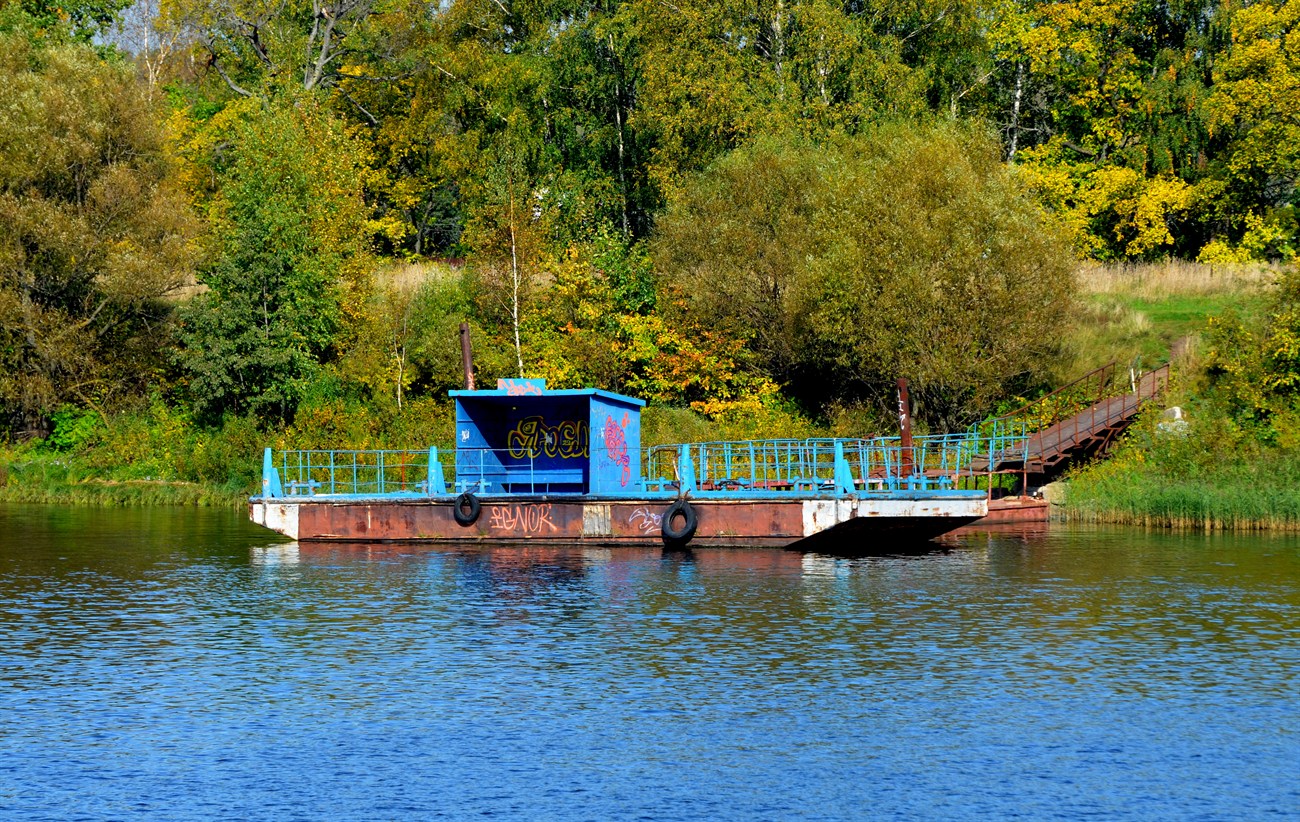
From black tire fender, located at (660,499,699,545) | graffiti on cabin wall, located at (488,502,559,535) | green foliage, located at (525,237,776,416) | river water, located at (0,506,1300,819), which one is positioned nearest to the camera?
river water, located at (0,506,1300,819)

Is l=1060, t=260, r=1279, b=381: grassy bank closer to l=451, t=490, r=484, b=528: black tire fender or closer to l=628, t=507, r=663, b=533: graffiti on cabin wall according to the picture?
l=628, t=507, r=663, b=533: graffiti on cabin wall

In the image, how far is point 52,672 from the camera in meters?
24.1

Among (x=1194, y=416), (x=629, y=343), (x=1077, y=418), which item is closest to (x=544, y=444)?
(x=1077, y=418)

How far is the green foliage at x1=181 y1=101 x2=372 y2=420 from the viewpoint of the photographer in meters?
59.7

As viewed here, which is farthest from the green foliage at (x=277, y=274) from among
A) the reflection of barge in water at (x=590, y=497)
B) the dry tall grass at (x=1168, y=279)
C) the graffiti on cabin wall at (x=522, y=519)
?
the dry tall grass at (x=1168, y=279)

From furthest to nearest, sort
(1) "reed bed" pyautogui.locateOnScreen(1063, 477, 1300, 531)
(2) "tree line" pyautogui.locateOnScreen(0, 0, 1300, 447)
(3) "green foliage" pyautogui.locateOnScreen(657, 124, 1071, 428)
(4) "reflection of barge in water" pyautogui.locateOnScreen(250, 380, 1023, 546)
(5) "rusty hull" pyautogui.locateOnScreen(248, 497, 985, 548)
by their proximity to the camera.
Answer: (2) "tree line" pyautogui.locateOnScreen(0, 0, 1300, 447) → (3) "green foliage" pyautogui.locateOnScreen(657, 124, 1071, 428) → (1) "reed bed" pyautogui.locateOnScreen(1063, 477, 1300, 531) → (4) "reflection of barge in water" pyautogui.locateOnScreen(250, 380, 1023, 546) → (5) "rusty hull" pyautogui.locateOnScreen(248, 497, 985, 548)

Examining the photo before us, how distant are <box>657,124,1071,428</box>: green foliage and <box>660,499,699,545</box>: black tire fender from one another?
17.3 m

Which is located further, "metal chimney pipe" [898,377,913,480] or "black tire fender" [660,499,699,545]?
"metal chimney pipe" [898,377,913,480]

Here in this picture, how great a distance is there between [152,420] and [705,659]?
4432 centimetres

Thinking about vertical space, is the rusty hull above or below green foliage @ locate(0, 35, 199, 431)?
below

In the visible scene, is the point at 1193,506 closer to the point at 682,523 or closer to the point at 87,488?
the point at 682,523

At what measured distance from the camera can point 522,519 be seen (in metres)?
40.2

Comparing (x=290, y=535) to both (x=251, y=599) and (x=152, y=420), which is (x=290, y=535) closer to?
(x=251, y=599)

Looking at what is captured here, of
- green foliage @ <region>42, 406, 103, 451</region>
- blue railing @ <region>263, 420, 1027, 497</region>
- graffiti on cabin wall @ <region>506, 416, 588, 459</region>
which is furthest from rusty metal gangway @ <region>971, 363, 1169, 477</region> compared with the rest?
green foliage @ <region>42, 406, 103, 451</region>
